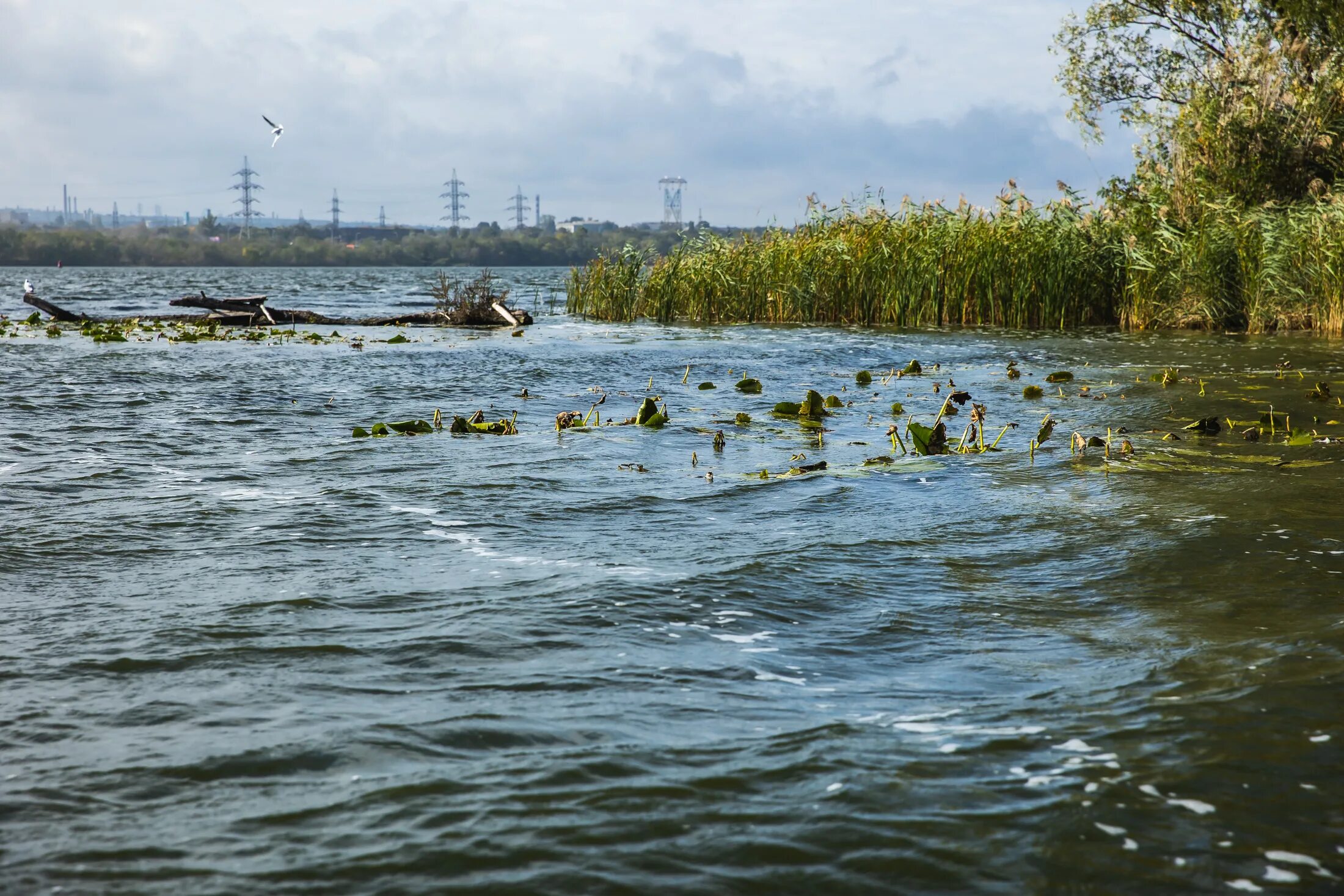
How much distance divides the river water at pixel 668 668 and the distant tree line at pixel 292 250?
3455 inches

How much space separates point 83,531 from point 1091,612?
4.98m

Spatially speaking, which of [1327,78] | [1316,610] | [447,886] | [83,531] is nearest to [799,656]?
[447,886]

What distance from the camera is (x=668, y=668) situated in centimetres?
385

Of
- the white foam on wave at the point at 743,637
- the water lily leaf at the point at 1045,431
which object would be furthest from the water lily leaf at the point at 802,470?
the white foam on wave at the point at 743,637

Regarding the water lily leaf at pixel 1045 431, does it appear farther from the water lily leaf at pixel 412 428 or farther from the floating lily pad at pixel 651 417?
the water lily leaf at pixel 412 428

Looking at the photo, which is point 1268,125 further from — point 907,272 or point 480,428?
point 480,428

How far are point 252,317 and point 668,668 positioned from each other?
18.7m

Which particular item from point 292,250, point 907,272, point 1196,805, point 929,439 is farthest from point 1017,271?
point 292,250

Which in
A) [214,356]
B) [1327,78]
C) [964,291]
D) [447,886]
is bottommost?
[447,886]

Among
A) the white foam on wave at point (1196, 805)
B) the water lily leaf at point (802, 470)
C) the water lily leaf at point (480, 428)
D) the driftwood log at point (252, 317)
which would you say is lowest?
the white foam on wave at point (1196, 805)

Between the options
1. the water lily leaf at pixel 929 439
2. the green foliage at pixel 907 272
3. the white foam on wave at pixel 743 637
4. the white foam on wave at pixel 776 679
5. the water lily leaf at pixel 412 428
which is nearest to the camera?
the white foam on wave at pixel 776 679

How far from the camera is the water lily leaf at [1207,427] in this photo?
27.7 feet

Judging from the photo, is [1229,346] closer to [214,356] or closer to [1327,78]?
[1327,78]

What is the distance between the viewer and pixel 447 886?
8.13 feet
